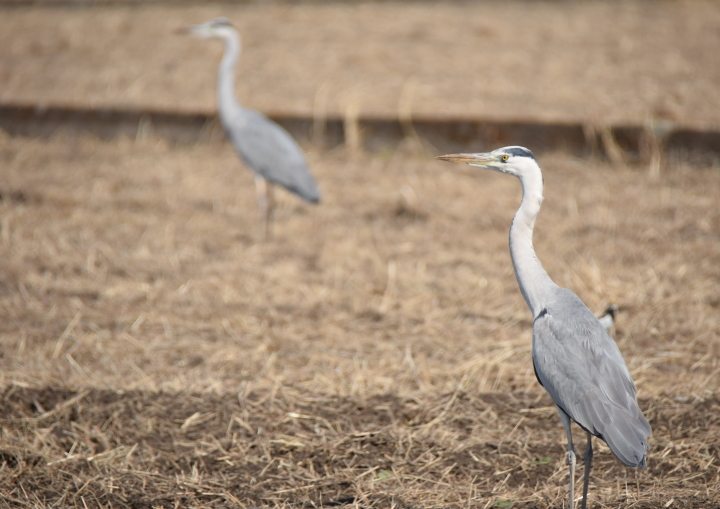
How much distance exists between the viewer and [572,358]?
296 cm

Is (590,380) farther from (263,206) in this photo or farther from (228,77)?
(228,77)

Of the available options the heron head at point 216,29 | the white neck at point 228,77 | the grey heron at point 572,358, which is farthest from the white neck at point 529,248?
the heron head at point 216,29

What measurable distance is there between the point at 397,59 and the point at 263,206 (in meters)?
4.22

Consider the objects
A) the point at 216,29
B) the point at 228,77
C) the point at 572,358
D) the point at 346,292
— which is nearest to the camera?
the point at 572,358

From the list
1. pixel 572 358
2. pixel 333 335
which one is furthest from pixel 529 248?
pixel 333 335

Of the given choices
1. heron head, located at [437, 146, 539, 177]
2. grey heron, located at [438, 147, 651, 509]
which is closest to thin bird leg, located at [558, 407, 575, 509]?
grey heron, located at [438, 147, 651, 509]

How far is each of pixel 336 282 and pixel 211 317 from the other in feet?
3.16

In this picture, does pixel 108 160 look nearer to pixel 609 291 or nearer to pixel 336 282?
pixel 336 282

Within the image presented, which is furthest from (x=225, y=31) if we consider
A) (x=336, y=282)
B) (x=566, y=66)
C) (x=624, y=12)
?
(x=624, y=12)

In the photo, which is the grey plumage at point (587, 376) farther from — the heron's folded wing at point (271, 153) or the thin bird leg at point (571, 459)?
the heron's folded wing at point (271, 153)

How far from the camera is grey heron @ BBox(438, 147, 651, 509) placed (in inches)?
108

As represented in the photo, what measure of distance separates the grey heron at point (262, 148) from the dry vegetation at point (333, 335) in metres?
0.29

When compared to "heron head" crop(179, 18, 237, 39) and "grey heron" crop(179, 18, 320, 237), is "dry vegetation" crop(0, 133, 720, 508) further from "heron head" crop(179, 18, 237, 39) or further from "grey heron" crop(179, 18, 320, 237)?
"heron head" crop(179, 18, 237, 39)

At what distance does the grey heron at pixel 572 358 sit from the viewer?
275cm
